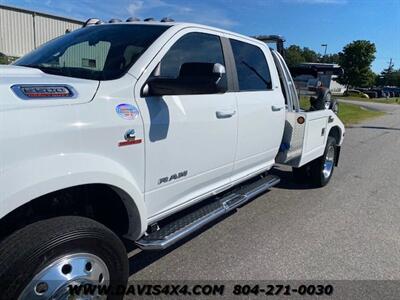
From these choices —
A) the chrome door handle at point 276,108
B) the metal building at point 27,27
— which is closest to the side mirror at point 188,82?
the chrome door handle at point 276,108

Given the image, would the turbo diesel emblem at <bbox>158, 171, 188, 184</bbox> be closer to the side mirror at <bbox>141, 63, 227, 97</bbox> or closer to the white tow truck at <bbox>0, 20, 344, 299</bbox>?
the white tow truck at <bbox>0, 20, 344, 299</bbox>

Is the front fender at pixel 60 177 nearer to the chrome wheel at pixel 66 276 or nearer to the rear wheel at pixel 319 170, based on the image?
the chrome wheel at pixel 66 276

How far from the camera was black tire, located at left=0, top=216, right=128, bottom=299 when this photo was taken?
211 cm

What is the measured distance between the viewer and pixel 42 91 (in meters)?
2.35

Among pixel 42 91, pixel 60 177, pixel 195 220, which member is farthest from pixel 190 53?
pixel 60 177

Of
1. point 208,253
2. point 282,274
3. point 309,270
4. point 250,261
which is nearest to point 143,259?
point 208,253

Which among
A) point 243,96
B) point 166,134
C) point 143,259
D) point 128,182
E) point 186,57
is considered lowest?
point 143,259

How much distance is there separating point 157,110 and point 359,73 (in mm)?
76992

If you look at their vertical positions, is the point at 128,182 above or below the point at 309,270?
above

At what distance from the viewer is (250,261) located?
13.0 ft

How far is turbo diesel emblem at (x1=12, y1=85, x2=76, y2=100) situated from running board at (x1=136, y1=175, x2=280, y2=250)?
4.11 feet

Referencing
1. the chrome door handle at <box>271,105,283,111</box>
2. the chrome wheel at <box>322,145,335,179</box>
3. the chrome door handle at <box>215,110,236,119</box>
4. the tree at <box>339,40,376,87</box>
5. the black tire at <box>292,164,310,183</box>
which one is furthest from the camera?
the tree at <box>339,40,376,87</box>

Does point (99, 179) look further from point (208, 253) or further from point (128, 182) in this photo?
point (208, 253)

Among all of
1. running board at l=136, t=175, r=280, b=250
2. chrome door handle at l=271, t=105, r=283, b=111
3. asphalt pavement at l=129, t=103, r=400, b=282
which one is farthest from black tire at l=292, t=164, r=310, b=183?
chrome door handle at l=271, t=105, r=283, b=111
